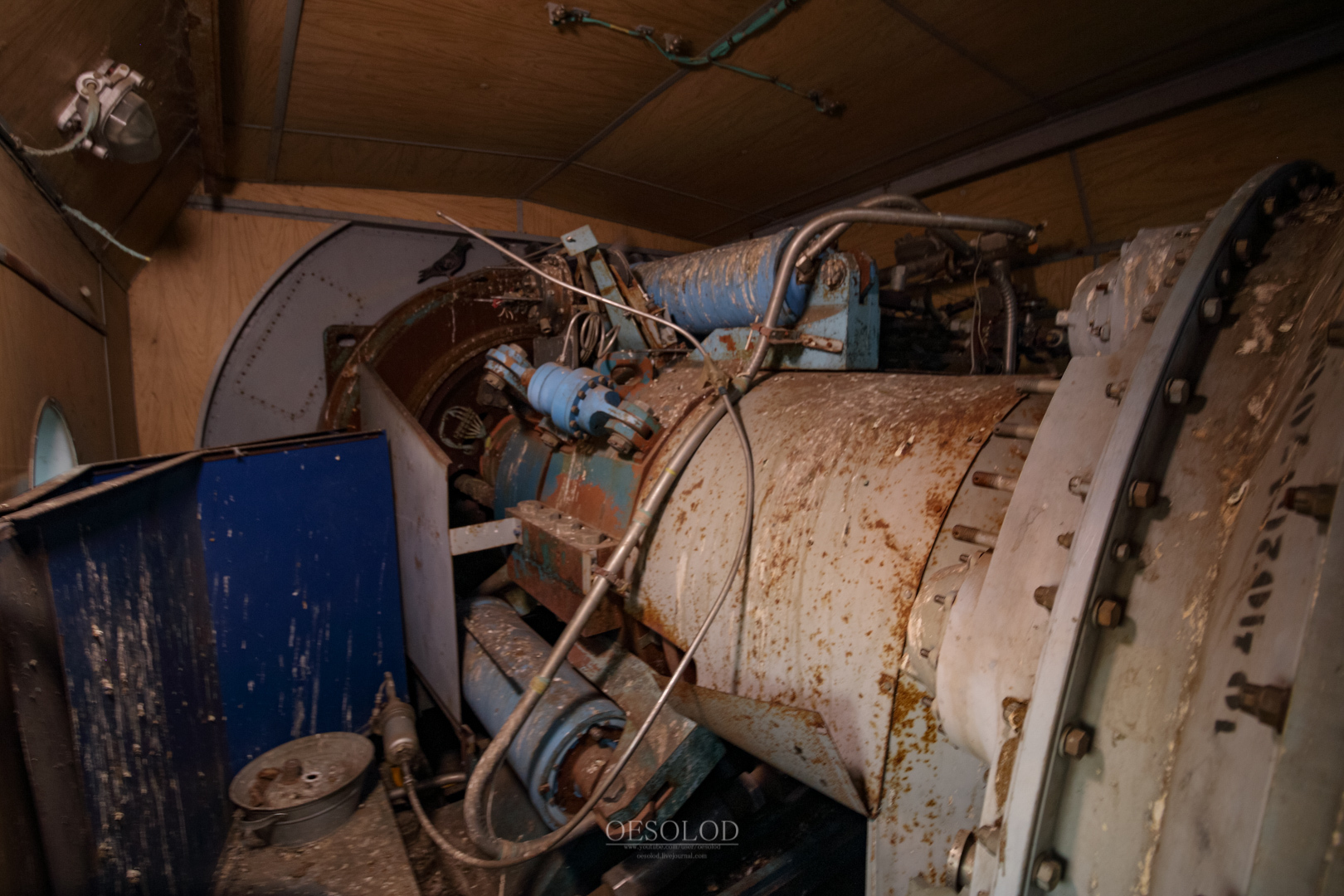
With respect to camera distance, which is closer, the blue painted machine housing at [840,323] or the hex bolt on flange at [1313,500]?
the hex bolt on flange at [1313,500]

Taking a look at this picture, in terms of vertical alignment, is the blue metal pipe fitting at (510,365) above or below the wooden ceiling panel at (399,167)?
below

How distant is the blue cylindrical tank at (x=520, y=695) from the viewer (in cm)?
147

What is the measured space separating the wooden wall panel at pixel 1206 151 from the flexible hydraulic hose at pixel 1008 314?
30.4 inches

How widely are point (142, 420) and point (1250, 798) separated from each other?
3754 mm

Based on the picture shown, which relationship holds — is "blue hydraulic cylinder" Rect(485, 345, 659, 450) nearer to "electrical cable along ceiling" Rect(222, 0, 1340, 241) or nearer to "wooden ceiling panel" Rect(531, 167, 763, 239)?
"electrical cable along ceiling" Rect(222, 0, 1340, 241)

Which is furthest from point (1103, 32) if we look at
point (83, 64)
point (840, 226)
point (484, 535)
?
point (83, 64)

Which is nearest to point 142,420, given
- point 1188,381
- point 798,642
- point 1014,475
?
point 798,642

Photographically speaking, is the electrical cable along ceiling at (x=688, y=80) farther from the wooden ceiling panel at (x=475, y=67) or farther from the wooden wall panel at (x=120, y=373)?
the wooden wall panel at (x=120, y=373)

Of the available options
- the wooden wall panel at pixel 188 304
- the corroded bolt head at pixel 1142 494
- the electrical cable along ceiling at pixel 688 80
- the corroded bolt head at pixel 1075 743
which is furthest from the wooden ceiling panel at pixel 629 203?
the corroded bolt head at pixel 1075 743

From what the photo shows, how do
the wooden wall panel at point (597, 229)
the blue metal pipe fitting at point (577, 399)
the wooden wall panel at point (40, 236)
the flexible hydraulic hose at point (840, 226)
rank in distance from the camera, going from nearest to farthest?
the wooden wall panel at point (40, 236), the flexible hydraulic hose at point (840, 226), the blue metal pipe fitting at point (577, 399), the wooden wall panel at point (597, 229)

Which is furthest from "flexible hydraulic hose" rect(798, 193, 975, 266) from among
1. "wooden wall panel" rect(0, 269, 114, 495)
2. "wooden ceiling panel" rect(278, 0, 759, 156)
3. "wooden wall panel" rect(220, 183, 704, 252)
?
"wooden wall panel" rect(220, 183, 704, 252)

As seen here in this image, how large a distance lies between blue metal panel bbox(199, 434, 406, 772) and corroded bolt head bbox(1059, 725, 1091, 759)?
2000mm

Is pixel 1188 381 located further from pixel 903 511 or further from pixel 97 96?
pixel 97 96

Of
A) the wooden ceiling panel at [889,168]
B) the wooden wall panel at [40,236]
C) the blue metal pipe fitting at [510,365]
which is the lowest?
the blue metal pipe fitting at [510,365]
